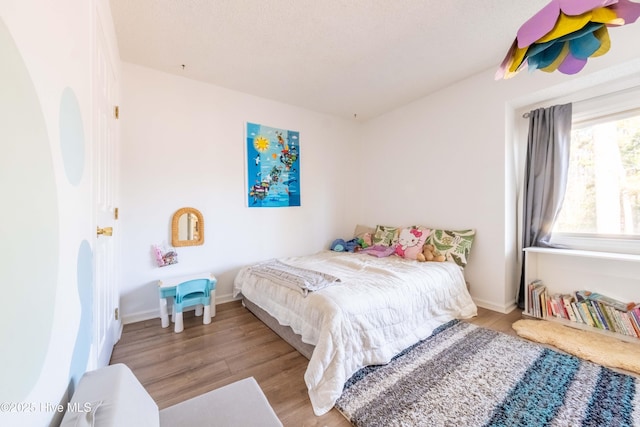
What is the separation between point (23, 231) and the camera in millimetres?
576

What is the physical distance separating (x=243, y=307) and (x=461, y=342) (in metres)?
2.20

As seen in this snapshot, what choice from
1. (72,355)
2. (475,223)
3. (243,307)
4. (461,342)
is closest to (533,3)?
(475,223)

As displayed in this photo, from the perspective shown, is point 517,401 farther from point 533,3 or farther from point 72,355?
point 533,3

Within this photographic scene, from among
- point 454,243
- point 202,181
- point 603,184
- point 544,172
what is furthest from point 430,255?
point 202,181

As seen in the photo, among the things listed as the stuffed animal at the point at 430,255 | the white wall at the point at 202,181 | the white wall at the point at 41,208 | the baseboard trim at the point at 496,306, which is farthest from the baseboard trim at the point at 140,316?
the baseboard trim at the point at 496,306

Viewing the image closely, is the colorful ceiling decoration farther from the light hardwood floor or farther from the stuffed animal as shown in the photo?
the light hardwood floor

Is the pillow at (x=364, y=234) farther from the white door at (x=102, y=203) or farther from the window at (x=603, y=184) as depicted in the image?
the white door at (x=102, y=203)

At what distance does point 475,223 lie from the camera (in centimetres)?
285

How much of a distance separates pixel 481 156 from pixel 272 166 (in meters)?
2.50

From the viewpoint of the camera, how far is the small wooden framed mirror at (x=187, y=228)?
2.70 m

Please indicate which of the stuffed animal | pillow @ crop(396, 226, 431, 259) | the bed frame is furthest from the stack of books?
the bed frame

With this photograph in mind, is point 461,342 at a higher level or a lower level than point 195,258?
lower

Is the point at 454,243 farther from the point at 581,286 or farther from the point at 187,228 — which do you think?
the point at 187,228

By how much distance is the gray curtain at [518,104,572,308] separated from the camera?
247cm
